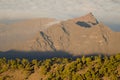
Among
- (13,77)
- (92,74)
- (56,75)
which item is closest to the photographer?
(92,74)

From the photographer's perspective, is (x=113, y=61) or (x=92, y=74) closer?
(x=92, y=74)

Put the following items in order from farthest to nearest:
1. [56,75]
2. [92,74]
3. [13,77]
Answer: [13,77]
[56,75]
[92,74]

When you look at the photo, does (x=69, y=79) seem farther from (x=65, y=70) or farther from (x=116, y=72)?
(x=116, y=72)

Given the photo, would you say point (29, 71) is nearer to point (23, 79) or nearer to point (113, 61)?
point (23, 79)

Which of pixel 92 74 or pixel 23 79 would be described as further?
pixel 23 79

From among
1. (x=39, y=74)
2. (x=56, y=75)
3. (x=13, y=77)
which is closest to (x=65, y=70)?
(x=56, y=75)

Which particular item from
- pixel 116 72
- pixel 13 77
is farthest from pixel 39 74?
pixel 116 72

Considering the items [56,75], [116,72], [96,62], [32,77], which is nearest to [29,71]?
[32,77]
